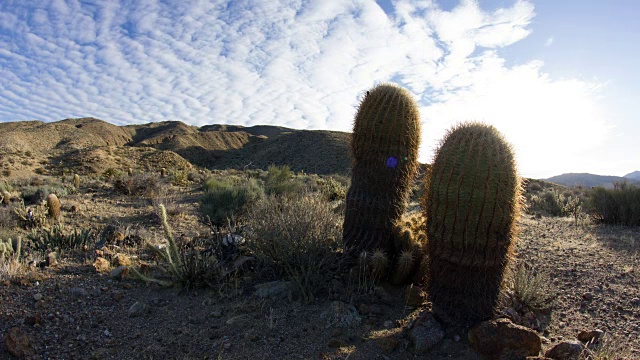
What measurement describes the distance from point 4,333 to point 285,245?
9.09 ft

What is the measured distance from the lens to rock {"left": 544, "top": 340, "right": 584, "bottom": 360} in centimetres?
360

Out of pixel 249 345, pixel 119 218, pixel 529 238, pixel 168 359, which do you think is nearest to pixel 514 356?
pixel 249 345

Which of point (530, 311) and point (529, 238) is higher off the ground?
point (529, 238)

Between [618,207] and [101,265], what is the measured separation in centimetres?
1103

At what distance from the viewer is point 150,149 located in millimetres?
35719

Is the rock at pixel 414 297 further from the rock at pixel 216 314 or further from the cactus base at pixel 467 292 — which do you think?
the rock at pixel 216 314

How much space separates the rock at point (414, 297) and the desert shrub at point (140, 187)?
32.8ft

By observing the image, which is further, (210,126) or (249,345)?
(210,126)

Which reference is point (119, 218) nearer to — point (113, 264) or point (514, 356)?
point (113, 264)

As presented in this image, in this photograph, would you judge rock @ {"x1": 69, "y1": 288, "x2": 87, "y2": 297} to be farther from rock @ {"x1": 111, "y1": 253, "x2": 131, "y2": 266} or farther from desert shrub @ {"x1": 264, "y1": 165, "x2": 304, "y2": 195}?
desert shrub @ {"x1": 264, "y1": 165, "x2": 304, "y2": 195}

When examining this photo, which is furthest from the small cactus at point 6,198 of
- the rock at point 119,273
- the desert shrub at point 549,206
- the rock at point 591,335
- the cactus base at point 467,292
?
the desert shrub at point 549,206

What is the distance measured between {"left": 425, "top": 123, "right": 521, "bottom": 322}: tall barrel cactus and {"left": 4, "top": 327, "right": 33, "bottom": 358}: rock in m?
3.67

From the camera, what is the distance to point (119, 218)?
962cm

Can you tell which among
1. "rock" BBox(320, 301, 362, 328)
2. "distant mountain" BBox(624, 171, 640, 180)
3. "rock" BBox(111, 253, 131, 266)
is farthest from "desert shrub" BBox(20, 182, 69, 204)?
"distant mountain" BBox(624, 171, 640, 180)
